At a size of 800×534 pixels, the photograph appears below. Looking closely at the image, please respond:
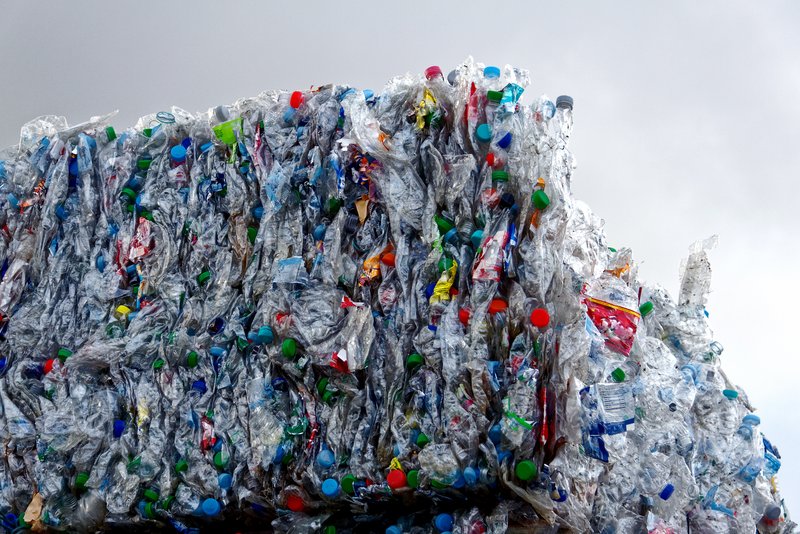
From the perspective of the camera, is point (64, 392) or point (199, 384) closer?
point (199, 384)

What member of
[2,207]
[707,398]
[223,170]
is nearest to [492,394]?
[707,398]

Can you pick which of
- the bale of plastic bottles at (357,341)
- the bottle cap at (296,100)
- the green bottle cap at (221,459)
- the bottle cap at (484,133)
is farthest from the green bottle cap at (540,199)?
the green bottle cap at (221,459)

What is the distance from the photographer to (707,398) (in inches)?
145

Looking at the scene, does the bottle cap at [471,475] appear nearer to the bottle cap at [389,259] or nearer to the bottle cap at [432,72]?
the bottle cap at [389,259]

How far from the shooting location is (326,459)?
9.71 feet

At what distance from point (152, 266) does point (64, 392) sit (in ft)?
2.22

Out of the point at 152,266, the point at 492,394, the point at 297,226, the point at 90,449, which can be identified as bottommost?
the point at 90,449

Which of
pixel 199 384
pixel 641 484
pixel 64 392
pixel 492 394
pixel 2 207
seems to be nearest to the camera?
pixel 492 394

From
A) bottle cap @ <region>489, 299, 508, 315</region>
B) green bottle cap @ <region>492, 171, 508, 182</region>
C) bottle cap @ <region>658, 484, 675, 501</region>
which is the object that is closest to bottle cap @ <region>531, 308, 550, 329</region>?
bottle cap @ <region>489, 299, 508, 315</region>

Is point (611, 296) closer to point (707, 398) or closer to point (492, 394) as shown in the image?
point (492, 394)

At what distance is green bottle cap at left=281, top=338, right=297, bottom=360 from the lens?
10.2ft

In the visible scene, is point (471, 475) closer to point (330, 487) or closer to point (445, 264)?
point (330, 487)

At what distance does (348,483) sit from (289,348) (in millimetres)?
566

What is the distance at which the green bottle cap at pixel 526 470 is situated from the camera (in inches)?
104
